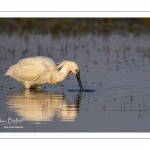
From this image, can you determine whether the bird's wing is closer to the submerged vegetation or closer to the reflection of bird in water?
the reflection of bird in water

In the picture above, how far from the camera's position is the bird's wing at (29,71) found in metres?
15.1

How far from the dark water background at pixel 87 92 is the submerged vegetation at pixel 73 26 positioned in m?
2.52

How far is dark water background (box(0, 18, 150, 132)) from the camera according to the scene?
460 inches

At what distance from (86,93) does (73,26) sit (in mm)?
13820

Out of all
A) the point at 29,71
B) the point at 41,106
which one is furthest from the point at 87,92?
the point at 41,106

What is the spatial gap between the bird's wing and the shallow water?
0.36 m

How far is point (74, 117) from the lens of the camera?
12.1m

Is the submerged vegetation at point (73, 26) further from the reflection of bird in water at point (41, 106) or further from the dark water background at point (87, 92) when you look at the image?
the reflection of bird in water at point (41, 106)

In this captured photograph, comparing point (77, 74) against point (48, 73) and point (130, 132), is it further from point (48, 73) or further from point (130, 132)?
point (130, 132)

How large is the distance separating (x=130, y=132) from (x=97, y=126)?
657 mm
